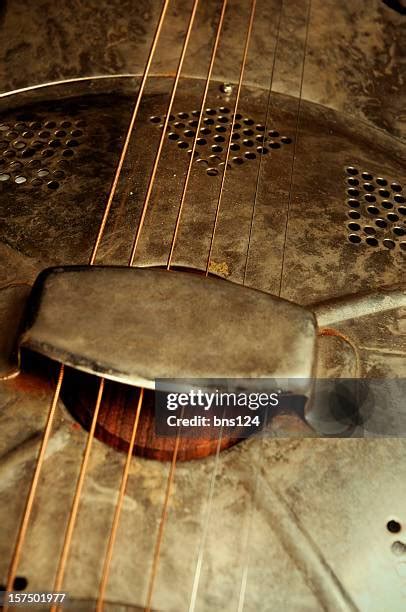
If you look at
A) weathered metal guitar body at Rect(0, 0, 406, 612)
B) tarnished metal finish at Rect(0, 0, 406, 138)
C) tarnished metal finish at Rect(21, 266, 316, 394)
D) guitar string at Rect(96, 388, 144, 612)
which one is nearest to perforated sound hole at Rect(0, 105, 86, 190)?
weathered metal guitar body at Rect(0, 0, 406, 612)

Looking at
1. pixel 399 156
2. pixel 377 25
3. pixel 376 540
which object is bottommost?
pixel 376 540

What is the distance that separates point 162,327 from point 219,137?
468 millimetres

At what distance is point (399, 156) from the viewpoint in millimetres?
1178

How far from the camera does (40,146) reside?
1.09 meters

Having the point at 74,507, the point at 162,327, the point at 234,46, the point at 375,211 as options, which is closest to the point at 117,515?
the point at 74,507

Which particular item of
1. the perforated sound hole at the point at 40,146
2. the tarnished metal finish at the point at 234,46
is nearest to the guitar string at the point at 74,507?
the perforated sound hole at the point at 40,146

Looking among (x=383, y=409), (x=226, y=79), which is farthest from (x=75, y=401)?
(x=226, y=79)

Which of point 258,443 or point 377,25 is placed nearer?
point 258,443

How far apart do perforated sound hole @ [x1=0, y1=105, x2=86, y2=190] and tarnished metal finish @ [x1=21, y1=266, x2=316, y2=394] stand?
0.30 meters

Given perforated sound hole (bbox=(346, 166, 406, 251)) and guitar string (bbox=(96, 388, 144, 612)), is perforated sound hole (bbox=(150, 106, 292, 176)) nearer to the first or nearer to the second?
perforated sound hole (bbox=(346, 166, 406, 251))

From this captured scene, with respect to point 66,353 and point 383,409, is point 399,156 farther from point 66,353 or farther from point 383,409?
point 66,353

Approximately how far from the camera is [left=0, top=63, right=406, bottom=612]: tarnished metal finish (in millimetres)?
698

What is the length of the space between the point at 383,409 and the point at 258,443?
0.48 ft

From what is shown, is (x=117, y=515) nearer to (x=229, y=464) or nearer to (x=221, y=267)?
(x=229, y=464)
